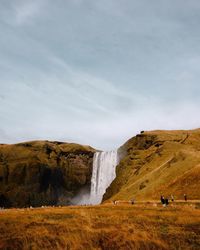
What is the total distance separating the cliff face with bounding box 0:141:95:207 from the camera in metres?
159

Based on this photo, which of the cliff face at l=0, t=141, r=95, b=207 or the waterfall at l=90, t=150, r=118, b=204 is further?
the cliff face at l=0, t=141, r=95, b=207

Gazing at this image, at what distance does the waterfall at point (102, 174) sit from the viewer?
5866 inches

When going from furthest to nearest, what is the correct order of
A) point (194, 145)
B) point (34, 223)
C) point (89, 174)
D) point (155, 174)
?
point (89, 174) < point (194, 145) < point (155, 174) < point (34, 223)

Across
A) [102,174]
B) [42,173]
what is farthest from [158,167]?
[42,173]

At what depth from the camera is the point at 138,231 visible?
30.5 metres

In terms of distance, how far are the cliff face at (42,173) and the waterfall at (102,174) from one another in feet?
23.7

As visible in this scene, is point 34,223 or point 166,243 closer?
point 166,243

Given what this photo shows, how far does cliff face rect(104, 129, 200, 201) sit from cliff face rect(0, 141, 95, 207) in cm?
2602

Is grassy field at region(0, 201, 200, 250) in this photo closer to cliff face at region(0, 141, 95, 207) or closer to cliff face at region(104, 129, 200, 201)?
cliff face at region(104, 129, 200, 201)

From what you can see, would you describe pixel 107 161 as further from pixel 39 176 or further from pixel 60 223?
pixel 60 223

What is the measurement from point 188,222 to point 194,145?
304 ft

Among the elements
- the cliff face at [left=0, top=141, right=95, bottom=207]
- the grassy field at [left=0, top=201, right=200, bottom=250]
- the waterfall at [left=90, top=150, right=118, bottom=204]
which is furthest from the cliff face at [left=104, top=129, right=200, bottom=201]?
the grassy field at [left=0, top=201, right=200, bottom=250]

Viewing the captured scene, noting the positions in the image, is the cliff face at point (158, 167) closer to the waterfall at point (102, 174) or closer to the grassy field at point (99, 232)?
the waterfall at point (102, 174)

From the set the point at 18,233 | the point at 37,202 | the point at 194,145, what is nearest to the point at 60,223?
the point at 18,233
